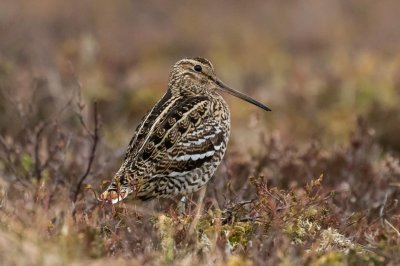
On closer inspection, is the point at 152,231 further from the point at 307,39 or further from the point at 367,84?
the point at 307,39

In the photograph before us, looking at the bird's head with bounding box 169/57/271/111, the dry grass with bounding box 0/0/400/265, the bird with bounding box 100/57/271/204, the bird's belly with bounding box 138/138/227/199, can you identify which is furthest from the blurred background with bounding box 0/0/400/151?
the bird's belly with bounding box 138/138/227/199

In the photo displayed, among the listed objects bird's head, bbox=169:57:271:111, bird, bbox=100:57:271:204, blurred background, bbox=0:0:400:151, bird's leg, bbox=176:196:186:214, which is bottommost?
blurred background, bbox=0:0:400:151

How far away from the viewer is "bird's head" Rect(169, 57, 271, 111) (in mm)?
6461

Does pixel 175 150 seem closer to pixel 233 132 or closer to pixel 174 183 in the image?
pixel 174 183

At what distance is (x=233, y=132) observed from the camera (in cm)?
1107

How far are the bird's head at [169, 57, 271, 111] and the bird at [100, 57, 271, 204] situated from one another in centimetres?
33

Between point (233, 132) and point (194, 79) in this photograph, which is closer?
point (194, 79)

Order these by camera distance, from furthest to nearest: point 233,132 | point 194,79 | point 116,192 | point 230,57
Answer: point 230,57 < point 233,132 < point 194,79 < point 116,192

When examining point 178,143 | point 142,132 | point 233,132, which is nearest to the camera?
point 178,143

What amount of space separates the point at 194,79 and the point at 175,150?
0.96m

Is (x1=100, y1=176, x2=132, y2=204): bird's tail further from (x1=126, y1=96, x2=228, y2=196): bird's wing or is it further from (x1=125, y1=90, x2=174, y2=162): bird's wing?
(x1=125, y1=90, x2=174, y2=162): bird's wing

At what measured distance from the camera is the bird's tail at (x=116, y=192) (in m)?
5.26

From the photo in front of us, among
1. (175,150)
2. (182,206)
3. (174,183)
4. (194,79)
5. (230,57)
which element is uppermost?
(194,79)

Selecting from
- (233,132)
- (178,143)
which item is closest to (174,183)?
(178,143)
